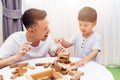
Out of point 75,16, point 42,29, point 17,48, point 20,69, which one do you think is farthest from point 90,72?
point 75,16

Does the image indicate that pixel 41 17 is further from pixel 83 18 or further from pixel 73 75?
pixel 73 75

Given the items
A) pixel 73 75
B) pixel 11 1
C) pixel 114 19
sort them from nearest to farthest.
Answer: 1. pixel 73 75
2. pixel 11 1
3. pixel 114 19

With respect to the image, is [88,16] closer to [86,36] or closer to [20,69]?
[86,36]

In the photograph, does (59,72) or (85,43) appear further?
(85,43)

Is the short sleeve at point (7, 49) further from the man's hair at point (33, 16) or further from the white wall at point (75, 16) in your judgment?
the white wall at point (75, 16)

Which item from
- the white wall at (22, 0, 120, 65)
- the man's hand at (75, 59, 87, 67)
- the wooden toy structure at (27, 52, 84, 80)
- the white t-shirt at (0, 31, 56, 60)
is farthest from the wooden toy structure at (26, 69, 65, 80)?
the white wall at (22, 0, 120, 65)

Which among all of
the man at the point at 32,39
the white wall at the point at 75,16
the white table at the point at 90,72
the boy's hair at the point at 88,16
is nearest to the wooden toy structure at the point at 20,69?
the white table at the point at 90,72

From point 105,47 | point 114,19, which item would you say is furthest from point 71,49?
point 114,19

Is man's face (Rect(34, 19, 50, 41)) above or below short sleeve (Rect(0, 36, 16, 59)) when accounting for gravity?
above

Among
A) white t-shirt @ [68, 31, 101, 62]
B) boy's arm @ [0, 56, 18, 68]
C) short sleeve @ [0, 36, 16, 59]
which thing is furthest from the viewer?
white t-shirt @ [68, 31, 101, 62]

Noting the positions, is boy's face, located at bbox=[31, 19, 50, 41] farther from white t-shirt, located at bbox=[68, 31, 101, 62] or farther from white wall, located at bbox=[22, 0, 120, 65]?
white wall, located at bbox=[22, 0, 120, 65]

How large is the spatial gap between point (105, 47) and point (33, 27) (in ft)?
4.00

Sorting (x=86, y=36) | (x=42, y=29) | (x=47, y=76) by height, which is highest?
(x=42, y=29)

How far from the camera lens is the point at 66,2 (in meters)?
2.46
